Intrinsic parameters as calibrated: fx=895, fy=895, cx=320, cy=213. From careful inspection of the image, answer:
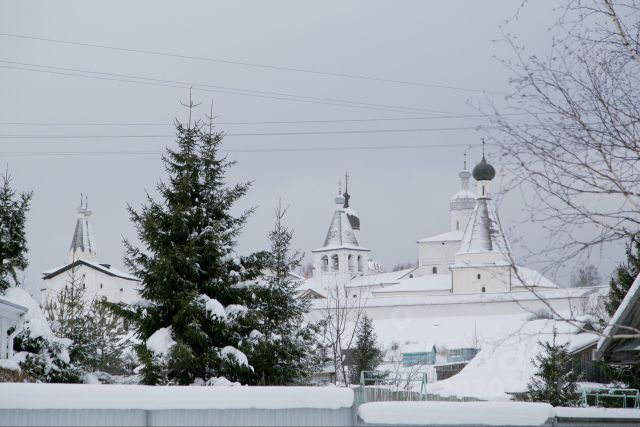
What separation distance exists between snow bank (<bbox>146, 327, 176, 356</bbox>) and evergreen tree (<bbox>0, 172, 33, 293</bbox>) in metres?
5.23

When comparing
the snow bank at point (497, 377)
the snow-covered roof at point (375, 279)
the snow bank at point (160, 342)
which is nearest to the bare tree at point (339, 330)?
the snow bank at point (497, 377)

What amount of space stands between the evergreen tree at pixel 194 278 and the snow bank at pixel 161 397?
823 centimetres

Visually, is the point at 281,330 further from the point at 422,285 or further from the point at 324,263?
the point at 324,263

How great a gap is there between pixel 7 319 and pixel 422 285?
2765 inches

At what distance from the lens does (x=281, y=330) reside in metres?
20.0

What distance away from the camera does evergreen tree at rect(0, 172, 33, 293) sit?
1988 cm

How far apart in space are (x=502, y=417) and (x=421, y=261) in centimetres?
9124

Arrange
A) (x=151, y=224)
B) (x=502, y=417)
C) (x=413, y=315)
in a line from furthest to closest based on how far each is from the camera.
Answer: (x=413, y=315), (x=151, y=224), (x=502, y=417)

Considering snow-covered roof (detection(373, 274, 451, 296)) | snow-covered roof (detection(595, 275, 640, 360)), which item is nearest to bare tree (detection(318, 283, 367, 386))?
snow-covered roof (detection(595, 275, 640, 360))

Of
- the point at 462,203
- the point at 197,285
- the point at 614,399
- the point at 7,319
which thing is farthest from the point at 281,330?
the point at 462,203

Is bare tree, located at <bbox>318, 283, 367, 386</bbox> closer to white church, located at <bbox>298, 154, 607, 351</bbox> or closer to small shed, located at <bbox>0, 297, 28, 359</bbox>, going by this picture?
white church, located at <bbox>298, 154, 607, 351</bbox>

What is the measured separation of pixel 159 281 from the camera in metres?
17.2

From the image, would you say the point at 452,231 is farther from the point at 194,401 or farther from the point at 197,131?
the point at 194,401

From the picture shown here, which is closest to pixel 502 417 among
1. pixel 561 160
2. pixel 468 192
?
pixel 561 160
